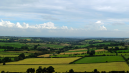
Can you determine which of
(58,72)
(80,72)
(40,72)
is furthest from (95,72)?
(40,72)

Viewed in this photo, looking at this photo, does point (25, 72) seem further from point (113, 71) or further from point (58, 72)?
point (113, 71)

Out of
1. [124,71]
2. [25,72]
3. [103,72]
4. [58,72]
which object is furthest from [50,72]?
[124,71]

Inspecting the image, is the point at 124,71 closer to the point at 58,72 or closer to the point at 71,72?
the point at 71,72

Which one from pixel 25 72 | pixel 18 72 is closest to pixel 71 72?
pixel 25 72

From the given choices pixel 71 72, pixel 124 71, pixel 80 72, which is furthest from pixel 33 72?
pixel 124 71

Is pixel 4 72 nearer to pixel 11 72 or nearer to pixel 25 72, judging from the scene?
pixel 11 72
